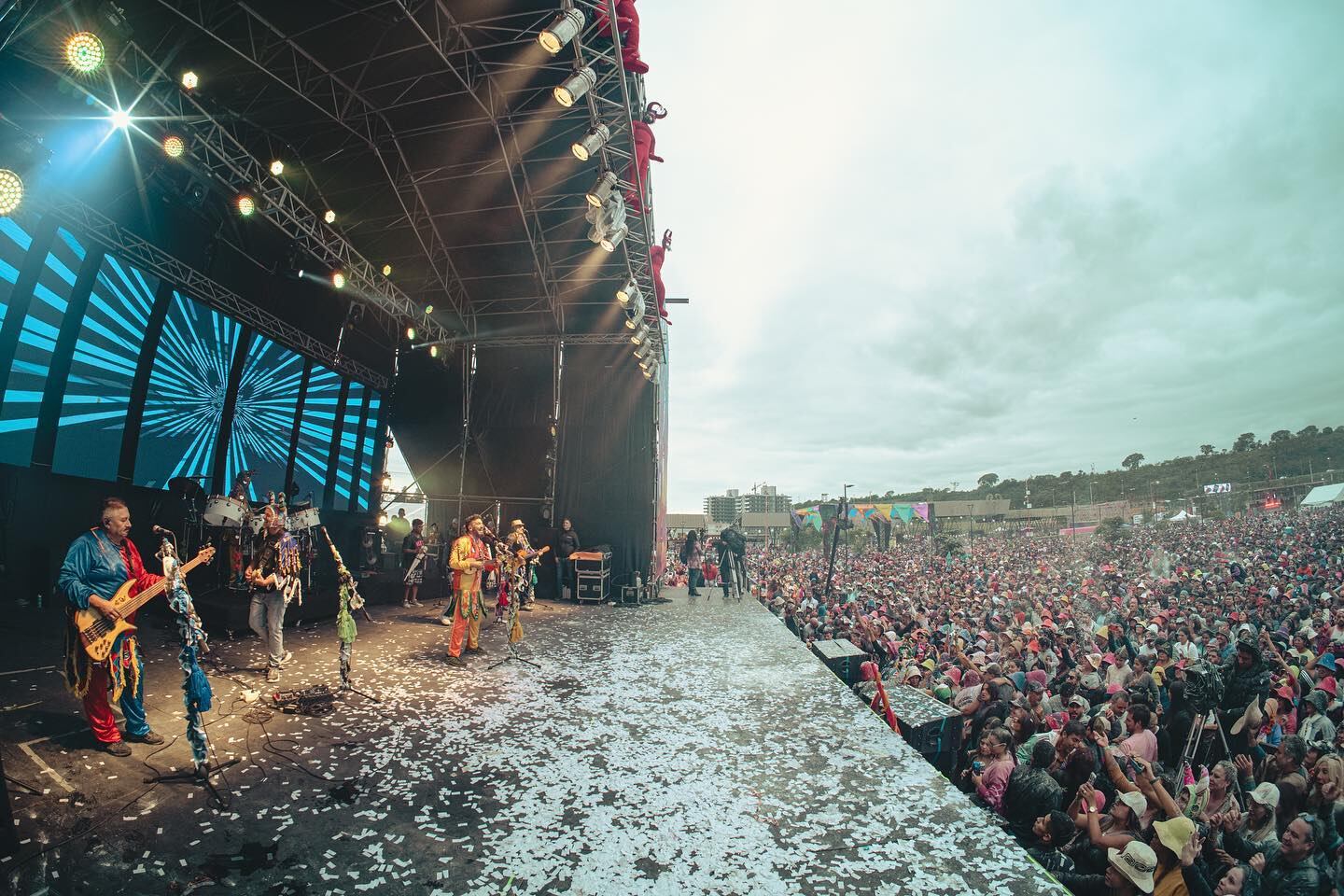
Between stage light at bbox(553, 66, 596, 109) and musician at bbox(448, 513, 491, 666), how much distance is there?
5365 millimetres

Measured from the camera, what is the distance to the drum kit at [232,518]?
24.0 ft

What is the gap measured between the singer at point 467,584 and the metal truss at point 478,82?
607 cm

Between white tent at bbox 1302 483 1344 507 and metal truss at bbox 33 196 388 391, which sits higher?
metal truss at bbox 33 196 388 391

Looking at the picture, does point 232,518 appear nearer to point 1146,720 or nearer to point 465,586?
point 465,586

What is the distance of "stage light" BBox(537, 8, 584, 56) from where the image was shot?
5883 millimetres

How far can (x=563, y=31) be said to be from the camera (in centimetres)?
598

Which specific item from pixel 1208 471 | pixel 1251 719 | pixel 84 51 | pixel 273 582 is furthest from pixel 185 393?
pixel 1208 471

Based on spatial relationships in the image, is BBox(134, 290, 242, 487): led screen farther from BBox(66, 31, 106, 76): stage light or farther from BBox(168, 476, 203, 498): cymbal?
BBox(66, 31, 106, 76): stage light

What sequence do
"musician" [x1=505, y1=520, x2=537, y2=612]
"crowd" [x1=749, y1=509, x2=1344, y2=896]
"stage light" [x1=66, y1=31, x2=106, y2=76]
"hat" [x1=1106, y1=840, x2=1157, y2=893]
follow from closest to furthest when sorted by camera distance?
"hat" [x1=1106, y1=840, x2=1157, y2=893] → "crowd" [x1=749, y1=509, x2=1344, y2=896] → "stage light" [x1=66, y1=31, x2=106, y2=76] → "musician" [x1=505, y1=520, x2=537, y2=612]

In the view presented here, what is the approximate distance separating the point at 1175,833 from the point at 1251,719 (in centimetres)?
404

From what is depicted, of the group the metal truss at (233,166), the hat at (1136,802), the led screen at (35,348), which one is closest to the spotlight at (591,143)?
the metal truss at (233,166)

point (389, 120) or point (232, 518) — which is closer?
point (232, 518)

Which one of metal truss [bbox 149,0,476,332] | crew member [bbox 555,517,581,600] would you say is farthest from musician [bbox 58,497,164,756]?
crew member [bbox 555,517,581,600]

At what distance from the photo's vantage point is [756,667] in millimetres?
6645
